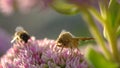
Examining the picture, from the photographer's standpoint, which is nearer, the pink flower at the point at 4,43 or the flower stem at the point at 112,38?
the flower stem at the point at 112,38

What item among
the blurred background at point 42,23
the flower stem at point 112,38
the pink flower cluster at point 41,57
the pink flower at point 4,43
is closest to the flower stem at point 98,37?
the flower stem at point 112,38

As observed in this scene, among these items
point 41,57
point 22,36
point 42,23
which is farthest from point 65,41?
point 42,23

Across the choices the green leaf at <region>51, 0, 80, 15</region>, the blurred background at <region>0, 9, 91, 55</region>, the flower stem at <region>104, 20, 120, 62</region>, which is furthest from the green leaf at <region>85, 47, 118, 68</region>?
the blurred background at <region>0, 9, 91, 55</region>

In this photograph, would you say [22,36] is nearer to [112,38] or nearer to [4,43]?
[112,38]

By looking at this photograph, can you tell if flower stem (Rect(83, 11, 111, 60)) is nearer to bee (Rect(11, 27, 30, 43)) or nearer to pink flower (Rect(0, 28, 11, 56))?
bee (Rect(11, 27, 30, 43))

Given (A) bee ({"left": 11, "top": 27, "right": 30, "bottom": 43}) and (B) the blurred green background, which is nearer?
(A) bee ({"left": 11, "top": 27, "right": 30, "bottom": 43})

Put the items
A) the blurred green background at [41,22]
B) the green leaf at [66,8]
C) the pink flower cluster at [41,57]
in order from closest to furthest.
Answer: the pink flower cluster at [41,57]
the green leaf at [66,8]
the blurred green background at [41,22]

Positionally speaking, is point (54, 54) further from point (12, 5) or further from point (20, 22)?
point (20, 22)

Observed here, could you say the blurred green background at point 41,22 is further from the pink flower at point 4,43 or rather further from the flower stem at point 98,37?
the flower stem at point 98,37
